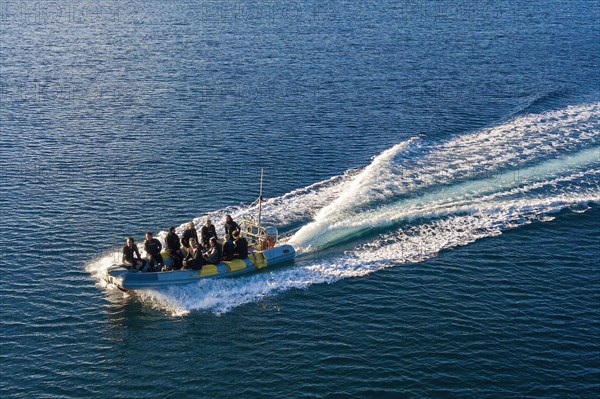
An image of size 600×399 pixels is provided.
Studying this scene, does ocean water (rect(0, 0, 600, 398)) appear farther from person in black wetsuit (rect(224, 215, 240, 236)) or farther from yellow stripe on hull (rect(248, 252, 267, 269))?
person in black wetsuit (rect(224, 215, 240, 236))

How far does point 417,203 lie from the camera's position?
43.7 m

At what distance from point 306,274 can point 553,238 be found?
40.2 ft


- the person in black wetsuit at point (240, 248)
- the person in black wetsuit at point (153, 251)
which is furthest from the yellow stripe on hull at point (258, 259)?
the person in black wetsuit at point (153, 251)

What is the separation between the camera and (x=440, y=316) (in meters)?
34.4

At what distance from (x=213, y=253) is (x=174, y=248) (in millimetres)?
1842

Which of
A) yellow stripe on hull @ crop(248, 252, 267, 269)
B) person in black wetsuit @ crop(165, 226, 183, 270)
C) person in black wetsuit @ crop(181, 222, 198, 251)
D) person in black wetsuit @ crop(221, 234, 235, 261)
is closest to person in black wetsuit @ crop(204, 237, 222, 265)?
person in black wetsuit @ crop(221, 234, 235, 261)

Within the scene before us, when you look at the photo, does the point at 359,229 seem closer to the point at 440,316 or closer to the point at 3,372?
the point at 440,316

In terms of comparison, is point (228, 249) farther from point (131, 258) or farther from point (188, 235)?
point (131, 258)

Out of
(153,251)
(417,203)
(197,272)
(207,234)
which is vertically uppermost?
(417,203)

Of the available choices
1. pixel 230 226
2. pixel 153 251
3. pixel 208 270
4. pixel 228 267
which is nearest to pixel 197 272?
pixel 208 270

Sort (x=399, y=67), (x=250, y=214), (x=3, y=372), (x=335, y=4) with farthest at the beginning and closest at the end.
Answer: (x=335, y=4) → (x=399, y=67) → (x=250, y=214) → (x=3, y=372)

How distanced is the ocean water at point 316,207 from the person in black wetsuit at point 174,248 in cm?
179

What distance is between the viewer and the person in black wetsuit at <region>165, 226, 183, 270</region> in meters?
37.9

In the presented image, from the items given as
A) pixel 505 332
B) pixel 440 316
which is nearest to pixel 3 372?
pixel 440 316
